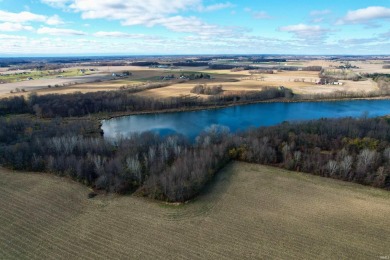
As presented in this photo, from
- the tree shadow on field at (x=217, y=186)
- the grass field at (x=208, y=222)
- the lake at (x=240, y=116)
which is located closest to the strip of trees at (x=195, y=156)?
the tree shadow on field at (x=217, y=186)

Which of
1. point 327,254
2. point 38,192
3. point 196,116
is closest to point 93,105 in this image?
point 196,116

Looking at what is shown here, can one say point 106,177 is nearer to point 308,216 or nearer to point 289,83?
point 308,216

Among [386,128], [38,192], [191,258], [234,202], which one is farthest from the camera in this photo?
[386,128]

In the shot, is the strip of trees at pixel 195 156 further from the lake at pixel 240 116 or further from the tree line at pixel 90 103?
the tree line at pixel 90 103

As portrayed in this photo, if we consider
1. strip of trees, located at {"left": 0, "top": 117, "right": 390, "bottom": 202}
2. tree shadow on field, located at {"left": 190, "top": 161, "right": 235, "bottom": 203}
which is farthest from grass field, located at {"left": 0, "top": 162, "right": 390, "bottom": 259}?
strip of trees, located at {"left": 0, "top": 117, "right": 390, "bottom": 202}

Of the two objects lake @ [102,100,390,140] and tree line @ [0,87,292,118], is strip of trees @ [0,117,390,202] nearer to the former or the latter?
lake @ [102,100,390,140]

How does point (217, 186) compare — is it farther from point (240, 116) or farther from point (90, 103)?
point (90, 103)
